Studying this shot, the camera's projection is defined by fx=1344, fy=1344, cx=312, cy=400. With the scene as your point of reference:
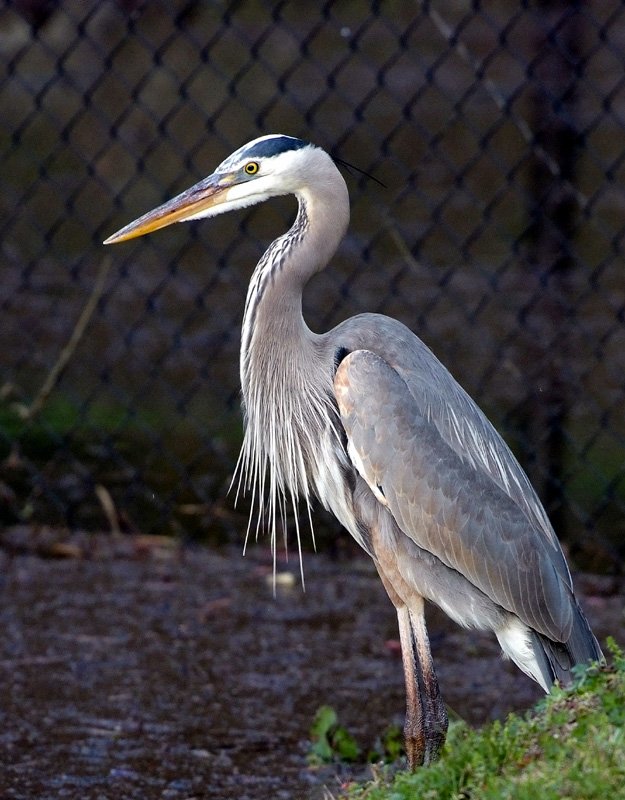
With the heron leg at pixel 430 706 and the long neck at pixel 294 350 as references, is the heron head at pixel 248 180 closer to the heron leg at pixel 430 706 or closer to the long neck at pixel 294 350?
the long neck at pixel 294 350

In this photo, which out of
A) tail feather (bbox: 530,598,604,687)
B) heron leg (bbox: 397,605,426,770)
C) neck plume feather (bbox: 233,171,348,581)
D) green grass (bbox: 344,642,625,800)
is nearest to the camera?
green grass (bbox: 344,642,625,800)

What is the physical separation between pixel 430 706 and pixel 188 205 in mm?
1457

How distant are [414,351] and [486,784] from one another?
134 cm

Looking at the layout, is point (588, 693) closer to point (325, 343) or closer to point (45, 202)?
point (325, 343)

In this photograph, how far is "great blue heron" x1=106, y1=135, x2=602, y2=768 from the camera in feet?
11.2

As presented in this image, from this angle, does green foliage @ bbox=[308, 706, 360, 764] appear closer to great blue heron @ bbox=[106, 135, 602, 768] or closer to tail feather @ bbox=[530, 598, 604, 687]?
great blue heron @ bbox=[106, 135, 602, 768]

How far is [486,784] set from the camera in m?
2.55

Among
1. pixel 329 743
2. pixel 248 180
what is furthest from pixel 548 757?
pixel 248 180

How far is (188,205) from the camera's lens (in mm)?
3588

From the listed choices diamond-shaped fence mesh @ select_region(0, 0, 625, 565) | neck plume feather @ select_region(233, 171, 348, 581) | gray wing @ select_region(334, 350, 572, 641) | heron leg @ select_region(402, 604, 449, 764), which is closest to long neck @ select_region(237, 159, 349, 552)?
neck plume feather @ select_region(233, 171, 348, 581)

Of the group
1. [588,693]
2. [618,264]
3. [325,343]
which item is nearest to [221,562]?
[325,343]

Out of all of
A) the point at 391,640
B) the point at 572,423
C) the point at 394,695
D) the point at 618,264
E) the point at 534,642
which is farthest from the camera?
the point at 618,264

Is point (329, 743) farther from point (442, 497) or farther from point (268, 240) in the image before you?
point (268, 240)

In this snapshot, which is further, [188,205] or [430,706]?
[188,205]
